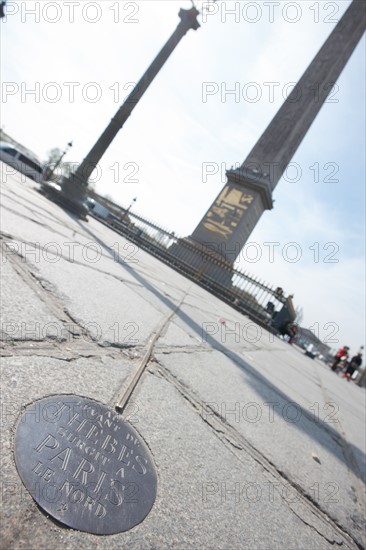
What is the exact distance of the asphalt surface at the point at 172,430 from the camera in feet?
2.04

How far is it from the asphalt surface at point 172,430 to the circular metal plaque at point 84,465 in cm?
2

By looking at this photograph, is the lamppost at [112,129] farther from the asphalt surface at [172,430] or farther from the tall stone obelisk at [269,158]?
the tall stone obelisk at [269,158]

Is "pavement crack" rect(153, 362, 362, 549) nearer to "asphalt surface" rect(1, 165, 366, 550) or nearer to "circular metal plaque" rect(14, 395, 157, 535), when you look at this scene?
"asphalt surface" rect(1, 165, 366, 550)

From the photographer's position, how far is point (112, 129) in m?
6.47

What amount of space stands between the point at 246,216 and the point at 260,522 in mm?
12056

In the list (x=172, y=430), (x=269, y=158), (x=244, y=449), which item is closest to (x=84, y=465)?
(x=172, y=430)

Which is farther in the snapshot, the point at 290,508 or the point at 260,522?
the point at 290,508

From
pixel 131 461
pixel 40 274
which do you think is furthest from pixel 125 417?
pixel 40 274

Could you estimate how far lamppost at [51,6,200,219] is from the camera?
6.34m

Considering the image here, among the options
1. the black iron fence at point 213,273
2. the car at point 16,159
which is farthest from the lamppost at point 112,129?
the car at point 16,159

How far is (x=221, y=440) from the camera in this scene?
42.0 inches

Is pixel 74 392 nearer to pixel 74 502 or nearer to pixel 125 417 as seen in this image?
pixel 125 417

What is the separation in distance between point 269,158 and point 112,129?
364 inches

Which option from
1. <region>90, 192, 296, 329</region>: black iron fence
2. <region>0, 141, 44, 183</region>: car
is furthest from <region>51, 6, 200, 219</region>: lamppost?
<region>0, 141, 44, 183</region>: car
